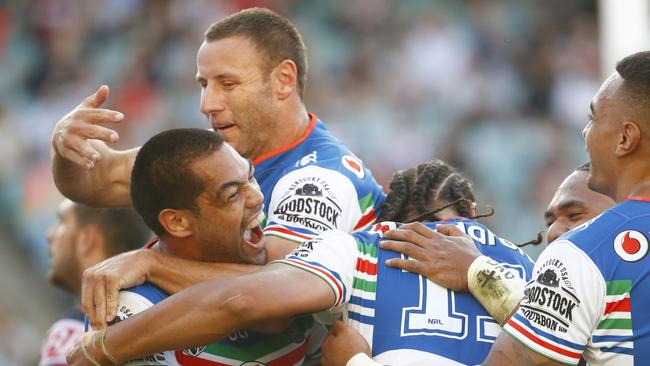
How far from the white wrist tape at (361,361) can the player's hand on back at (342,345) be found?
0.03m

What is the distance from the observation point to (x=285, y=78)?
5.62 metres

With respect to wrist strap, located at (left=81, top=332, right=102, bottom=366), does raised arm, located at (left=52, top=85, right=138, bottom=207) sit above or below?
above

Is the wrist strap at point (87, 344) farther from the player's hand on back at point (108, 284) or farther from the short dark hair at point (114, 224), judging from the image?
the short dark hair at point (114, 224)

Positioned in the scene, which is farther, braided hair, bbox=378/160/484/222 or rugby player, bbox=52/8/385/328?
braided hair, bbox=378/160/484/222

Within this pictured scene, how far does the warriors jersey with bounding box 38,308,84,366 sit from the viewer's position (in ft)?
23.0

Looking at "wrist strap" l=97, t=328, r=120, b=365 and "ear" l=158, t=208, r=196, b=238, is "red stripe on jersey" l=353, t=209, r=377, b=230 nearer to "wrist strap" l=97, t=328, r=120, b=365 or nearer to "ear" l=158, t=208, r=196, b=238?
"ear" l=158, t=208, r=196, b=238

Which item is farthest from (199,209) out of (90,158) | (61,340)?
(61,340)

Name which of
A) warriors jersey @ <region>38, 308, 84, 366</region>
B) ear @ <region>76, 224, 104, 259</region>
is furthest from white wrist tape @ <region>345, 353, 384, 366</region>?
ear @ <region>76, 224, 104, 259</region>

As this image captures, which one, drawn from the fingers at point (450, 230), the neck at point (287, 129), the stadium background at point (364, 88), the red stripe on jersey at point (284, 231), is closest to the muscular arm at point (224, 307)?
the red stripe on jersey at point (284, 231)

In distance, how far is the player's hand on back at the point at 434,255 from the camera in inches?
177

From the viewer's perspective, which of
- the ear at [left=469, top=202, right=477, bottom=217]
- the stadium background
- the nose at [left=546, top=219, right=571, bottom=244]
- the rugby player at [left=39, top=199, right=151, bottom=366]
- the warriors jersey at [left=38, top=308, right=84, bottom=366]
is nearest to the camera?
the ear at [left=469, top=202, right=477, bottom=217]

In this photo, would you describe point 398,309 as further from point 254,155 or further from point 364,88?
point 364,88

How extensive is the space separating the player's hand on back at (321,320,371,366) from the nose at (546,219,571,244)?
1.16 m

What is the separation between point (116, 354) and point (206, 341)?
1.19 feet
